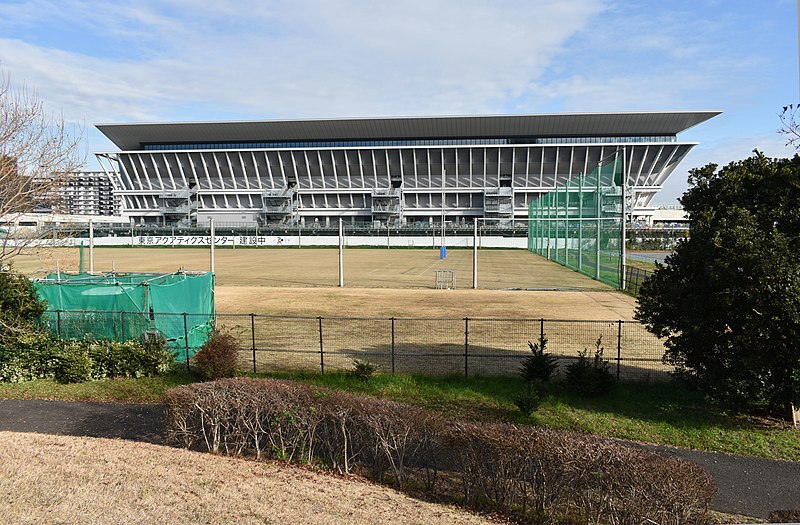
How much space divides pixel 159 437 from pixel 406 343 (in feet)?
28.7

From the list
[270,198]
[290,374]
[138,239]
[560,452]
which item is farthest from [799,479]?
[270,198]

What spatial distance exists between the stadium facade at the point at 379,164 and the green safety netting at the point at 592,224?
54749 millimetres

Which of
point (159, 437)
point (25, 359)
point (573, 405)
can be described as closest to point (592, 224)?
point (573, 405)

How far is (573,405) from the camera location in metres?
12.2

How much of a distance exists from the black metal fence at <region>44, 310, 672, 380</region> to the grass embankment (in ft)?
2.28

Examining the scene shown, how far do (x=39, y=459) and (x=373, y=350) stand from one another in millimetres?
9610

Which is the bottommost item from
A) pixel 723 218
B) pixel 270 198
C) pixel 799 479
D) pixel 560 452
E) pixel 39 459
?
pixel 799 479

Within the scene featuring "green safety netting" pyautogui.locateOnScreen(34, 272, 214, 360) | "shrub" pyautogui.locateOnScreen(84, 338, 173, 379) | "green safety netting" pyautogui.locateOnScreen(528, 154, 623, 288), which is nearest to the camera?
"shrub" pyautogui.locateOnScreen(84, 338, 173, 379)

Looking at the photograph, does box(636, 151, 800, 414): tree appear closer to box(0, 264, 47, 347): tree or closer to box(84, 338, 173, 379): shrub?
box(84, 338, 173, 379): shrub

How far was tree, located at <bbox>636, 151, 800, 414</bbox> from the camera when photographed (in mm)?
10227

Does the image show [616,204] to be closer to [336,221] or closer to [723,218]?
[723,218]

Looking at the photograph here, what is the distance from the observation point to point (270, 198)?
11619 cm

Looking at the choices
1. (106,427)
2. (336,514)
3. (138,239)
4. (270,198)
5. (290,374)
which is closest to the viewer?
(336,514)

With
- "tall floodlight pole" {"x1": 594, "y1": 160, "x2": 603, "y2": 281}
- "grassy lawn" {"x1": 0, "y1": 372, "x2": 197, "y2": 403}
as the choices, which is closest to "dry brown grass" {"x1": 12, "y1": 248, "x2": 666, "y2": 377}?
"tall floodlight pole" {"x1": 594, "y1": 160, "x2": 603, "y2": 281}
